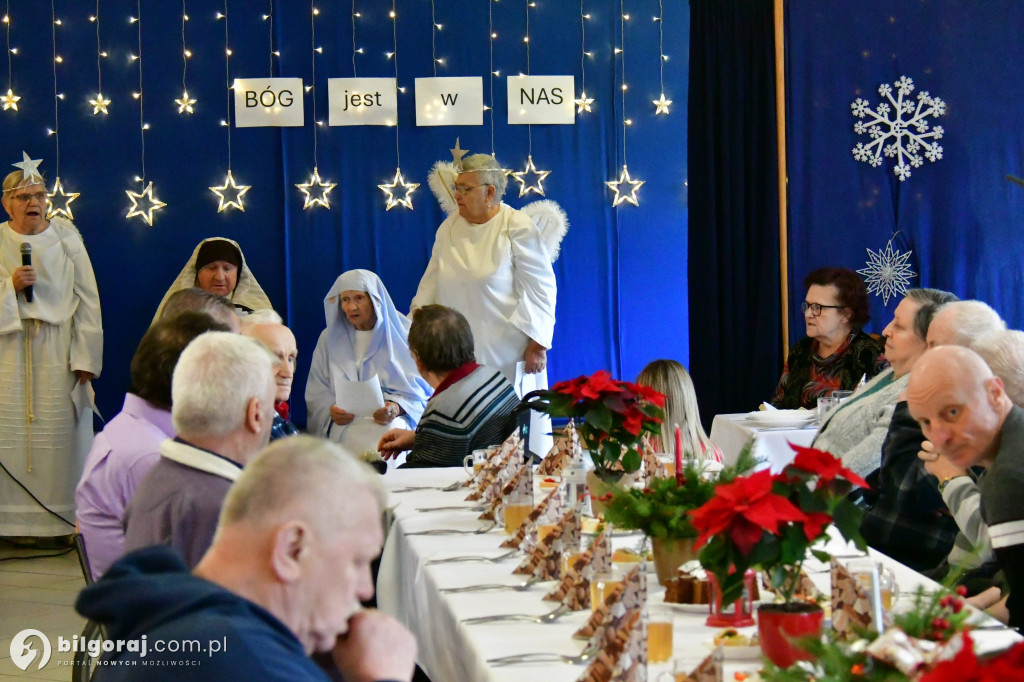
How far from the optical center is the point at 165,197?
6941 millimetres

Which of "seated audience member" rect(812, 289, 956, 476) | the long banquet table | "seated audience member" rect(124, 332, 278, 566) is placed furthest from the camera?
"seated audience member" rect(812, 289, 956, 476)

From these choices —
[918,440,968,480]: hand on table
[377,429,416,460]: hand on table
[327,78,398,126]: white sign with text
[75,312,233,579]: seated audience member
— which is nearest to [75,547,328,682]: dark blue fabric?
[75,312,233,579]: seated audience member

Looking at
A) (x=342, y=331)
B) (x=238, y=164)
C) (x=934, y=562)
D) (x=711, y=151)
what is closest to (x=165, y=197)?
(x=238, y=164)

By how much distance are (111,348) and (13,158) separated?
50.6 inches

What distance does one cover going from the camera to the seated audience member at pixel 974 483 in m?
2.72

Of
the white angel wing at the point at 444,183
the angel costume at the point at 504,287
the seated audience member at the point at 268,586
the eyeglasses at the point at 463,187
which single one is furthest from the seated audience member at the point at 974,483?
the white angel wing at the point at 444,183

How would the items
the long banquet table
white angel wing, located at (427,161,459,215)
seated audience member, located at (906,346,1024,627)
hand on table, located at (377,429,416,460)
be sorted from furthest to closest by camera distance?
white angel wing, located at (427,161,459,215)
hand on table, located at (377,429,416,460)
seated audience member, located at (906,346,1024,627)
the long banquet table

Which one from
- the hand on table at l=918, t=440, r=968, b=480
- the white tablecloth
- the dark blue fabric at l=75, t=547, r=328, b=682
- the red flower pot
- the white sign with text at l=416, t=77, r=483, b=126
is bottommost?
the white tablecloth

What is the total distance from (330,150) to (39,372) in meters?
2.14

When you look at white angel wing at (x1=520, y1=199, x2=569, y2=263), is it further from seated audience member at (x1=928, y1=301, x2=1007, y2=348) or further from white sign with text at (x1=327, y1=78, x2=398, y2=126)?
seated audience member at (x1=928, y1=301, x2=1007, y2=348)

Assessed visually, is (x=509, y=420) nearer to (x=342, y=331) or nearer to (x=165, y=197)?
(x=342, y=331)

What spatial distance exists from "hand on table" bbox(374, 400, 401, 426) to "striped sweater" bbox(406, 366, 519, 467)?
1603 millimetres

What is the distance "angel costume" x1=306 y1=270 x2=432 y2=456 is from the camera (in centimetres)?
618

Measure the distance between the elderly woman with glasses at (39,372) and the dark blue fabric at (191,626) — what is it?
17.7 ft
